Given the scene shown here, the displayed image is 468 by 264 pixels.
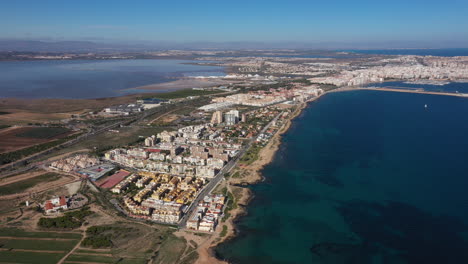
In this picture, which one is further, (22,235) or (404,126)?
(404,126)

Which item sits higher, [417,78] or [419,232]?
[417,78]

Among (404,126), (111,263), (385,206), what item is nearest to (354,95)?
(404,126)

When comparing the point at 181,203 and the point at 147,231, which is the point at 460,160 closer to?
the point at 181,203

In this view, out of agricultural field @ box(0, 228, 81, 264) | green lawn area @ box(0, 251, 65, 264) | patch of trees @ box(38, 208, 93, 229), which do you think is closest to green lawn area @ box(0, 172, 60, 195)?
agricultural field @ box(0, 228, 81, 264)

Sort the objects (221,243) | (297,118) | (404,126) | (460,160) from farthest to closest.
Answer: (297,118) < (404,126) < (460,160) < (221,243)

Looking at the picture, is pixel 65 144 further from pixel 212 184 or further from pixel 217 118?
pixel 212 184

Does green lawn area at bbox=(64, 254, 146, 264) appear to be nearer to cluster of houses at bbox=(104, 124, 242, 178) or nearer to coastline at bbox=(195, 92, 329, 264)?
coastline at bbox=(195, 92, 329, 264)

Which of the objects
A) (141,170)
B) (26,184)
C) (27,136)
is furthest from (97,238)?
(27,136)
